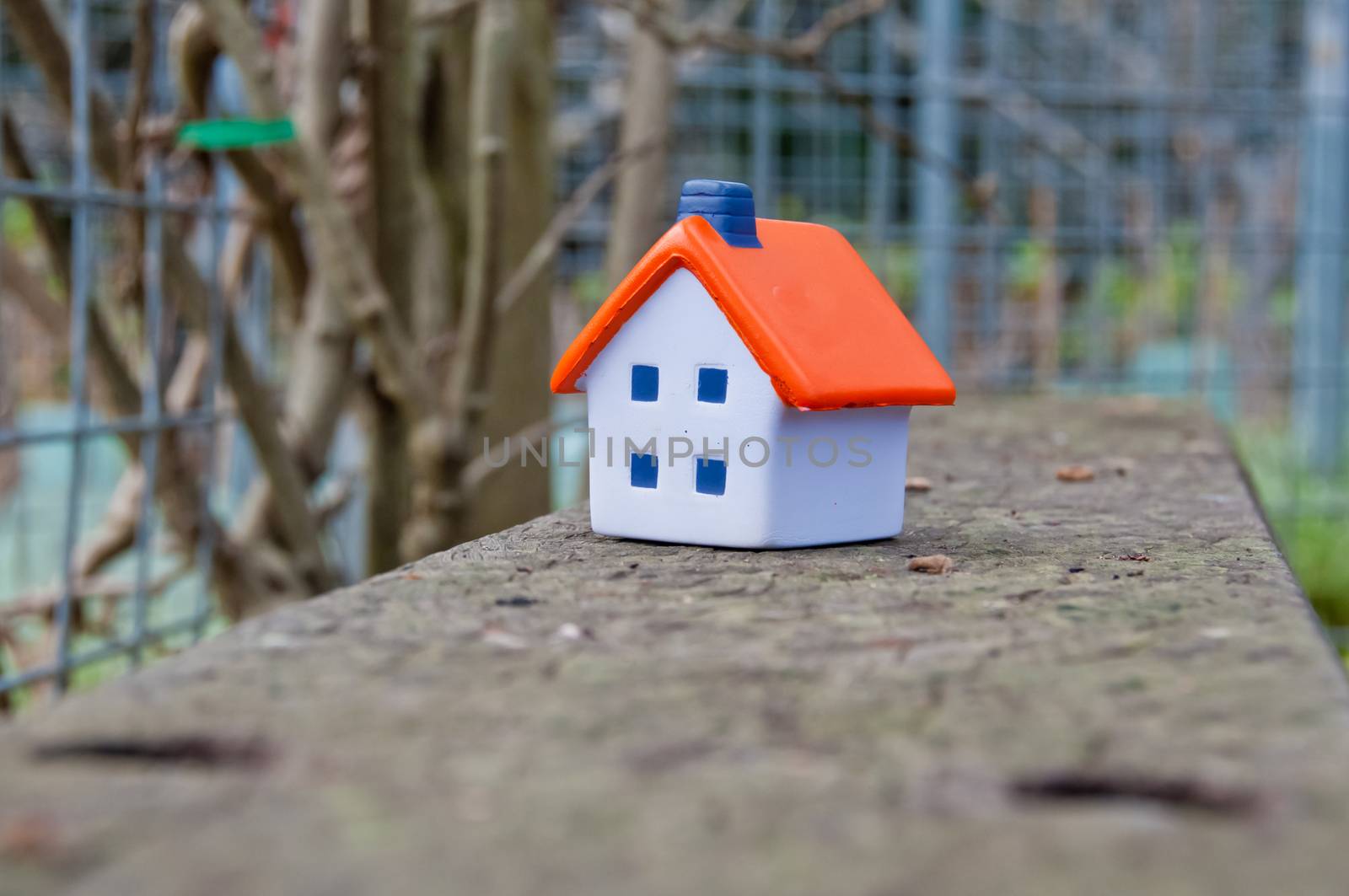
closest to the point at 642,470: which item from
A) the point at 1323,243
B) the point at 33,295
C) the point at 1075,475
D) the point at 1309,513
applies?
the point at 1075,475

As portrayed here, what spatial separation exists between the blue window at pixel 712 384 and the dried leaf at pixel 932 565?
212mm

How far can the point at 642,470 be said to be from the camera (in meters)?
1.23

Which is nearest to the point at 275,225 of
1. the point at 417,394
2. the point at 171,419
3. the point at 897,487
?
the point at 171,419

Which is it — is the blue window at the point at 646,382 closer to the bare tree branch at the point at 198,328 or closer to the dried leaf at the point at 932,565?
the dried leaf at the point at 932,565

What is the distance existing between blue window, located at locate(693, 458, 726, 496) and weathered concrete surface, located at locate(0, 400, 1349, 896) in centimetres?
15

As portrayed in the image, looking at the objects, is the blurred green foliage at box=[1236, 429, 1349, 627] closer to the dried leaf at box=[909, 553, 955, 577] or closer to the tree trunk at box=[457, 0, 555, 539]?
the tree trunk at box=[457, 0, 555, 539]

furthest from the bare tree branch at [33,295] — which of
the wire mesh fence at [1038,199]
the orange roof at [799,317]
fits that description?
the orange roof at [799,317]

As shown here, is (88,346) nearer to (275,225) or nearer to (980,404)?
(275,225)

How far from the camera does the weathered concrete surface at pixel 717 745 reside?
0.50 metres

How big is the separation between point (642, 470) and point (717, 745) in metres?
0.60

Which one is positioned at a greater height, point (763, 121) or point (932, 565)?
point (763, 121)

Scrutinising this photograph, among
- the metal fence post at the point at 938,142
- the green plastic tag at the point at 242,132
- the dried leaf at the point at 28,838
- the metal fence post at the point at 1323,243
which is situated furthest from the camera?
the metal fence post at the point at 1323,243

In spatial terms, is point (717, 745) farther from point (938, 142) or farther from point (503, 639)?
point (938, 142)

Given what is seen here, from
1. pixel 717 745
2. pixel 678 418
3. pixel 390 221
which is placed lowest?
pixel 717 745
